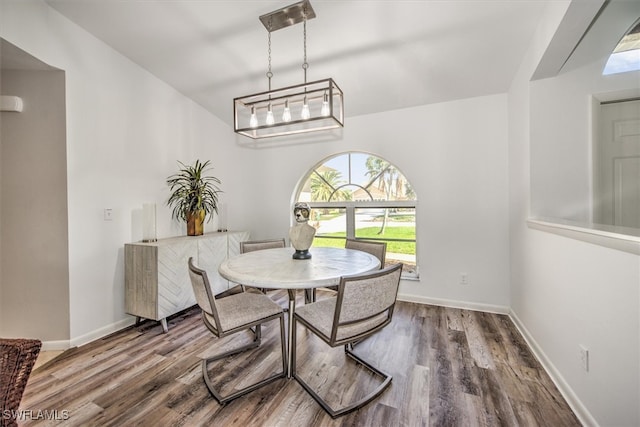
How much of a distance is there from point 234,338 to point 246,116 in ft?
8.83

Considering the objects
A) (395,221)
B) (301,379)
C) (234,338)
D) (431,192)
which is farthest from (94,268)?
(431,192)

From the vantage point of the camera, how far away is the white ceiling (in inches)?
77.8

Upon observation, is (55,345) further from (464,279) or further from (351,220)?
(464,279)

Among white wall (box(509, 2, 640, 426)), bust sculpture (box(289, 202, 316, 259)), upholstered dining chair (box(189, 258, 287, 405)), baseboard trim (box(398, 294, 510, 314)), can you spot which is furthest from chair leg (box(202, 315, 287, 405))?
baseboard trim (box(398, 294, 510, 314))

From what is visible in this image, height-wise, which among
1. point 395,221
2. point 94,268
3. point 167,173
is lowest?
point 94,268

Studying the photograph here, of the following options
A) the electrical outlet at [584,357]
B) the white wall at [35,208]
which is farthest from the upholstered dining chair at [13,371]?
the electrical outlet at [584,357]

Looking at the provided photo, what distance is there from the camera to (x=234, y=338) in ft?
7.73

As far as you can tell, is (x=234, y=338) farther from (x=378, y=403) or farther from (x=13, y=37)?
(x=13, y=37)

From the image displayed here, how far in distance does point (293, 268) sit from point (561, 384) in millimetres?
1824

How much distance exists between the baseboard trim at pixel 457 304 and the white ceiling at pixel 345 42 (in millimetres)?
2265

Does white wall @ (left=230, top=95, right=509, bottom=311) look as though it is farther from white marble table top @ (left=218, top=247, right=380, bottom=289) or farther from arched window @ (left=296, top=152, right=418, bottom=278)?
white marble table top @ (left=218, top=247, right=380, bottom=289)

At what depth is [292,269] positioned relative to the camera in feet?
5.84

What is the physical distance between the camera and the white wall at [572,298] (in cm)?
115
